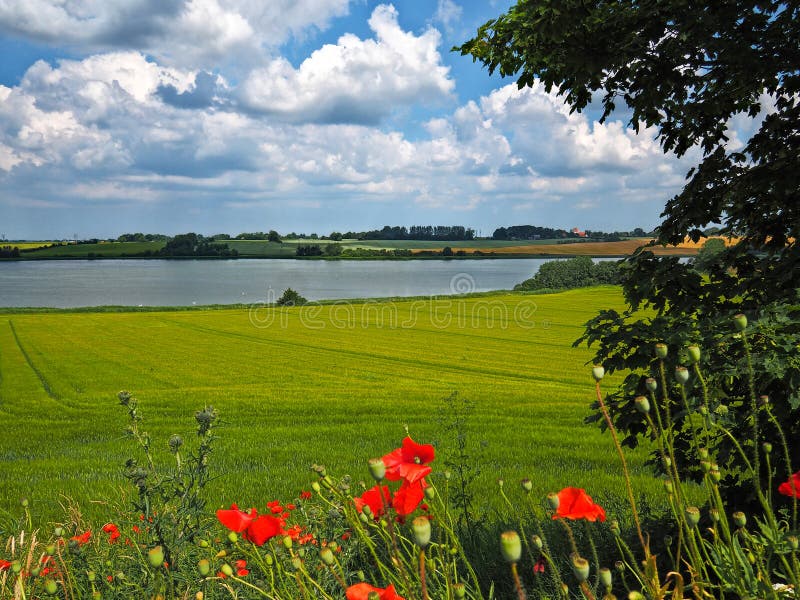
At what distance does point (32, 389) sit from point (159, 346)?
40.1ft

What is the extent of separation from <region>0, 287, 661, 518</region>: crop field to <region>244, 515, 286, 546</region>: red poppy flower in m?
0.69

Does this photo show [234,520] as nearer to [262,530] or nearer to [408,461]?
[262,530]

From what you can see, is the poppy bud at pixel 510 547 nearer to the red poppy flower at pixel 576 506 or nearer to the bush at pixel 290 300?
the red poppy flower at pixel 576 506

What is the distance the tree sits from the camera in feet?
10.9

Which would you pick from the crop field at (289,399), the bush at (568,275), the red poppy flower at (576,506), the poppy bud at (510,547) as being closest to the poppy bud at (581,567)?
the poppy bud at (510,547)

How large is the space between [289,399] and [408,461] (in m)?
13.8

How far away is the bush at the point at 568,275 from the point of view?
89.4 metres

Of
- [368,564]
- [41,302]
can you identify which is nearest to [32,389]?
[368,564]

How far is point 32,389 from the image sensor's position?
1952cm

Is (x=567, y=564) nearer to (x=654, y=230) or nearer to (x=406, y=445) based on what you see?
(x=406, y=445)

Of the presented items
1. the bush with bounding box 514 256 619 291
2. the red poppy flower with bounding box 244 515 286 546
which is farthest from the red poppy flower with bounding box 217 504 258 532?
the bush with bounding box 514 256 619 291

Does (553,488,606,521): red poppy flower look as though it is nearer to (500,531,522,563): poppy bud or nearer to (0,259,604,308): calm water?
(500,531,522,563): poppy bud

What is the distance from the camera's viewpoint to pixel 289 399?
582 inches

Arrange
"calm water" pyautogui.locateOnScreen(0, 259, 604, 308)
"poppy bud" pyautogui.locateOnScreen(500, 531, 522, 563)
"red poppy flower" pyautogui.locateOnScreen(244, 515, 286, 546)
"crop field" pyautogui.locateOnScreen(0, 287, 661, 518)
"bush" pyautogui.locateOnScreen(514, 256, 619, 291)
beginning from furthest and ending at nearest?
"bush" pyautogui.locateOnScreen(514, 256, 619, 291) < "calm water" pyautogui.locateOnScreen(0, 259, 604, 308) < "crop field" pyautogui.locateOnScreen(0, 287, 661, 518) < "red poppy flower" pyautogui.locateOnScreen(244, 515, 286, 546) < "poppy bud" pyautogui.locateOnScreen(500, 531, 522, 563)
